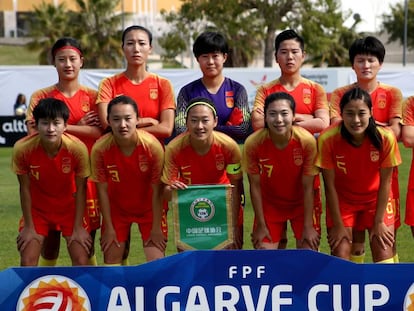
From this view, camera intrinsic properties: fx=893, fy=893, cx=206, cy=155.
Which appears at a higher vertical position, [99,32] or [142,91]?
[99,32]

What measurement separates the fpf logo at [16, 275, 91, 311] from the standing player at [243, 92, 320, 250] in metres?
1.83

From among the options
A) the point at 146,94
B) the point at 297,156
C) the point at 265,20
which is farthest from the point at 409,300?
the point at 265,20

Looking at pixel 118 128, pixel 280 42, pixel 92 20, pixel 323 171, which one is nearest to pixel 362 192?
pixel 323 171

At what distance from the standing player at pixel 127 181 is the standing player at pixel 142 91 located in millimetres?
241

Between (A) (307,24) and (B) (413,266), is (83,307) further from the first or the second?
(A) (307,24)

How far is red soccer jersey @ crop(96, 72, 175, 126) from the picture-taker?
277 inches

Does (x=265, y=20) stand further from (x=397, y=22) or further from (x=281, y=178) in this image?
(x=281, y=178)

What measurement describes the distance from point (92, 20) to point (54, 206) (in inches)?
1717

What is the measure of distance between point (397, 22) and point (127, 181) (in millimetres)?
58317

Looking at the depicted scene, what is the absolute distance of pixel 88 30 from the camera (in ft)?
160

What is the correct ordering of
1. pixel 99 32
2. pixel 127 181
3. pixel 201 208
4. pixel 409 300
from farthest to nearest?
1. pixel 99 32
2. pixel 127 181
3. pixel 201 208
4. pixel 409 300

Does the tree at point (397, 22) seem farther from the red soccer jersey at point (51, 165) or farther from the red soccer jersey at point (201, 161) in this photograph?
the red soccer jersey at point (51, 165)

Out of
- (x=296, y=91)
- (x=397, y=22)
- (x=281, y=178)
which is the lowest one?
(x=281, y=178)

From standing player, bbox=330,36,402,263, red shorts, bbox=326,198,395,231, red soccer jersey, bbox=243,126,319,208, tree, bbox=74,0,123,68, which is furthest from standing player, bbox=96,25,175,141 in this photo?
tree, bbox=74,0,123,68
